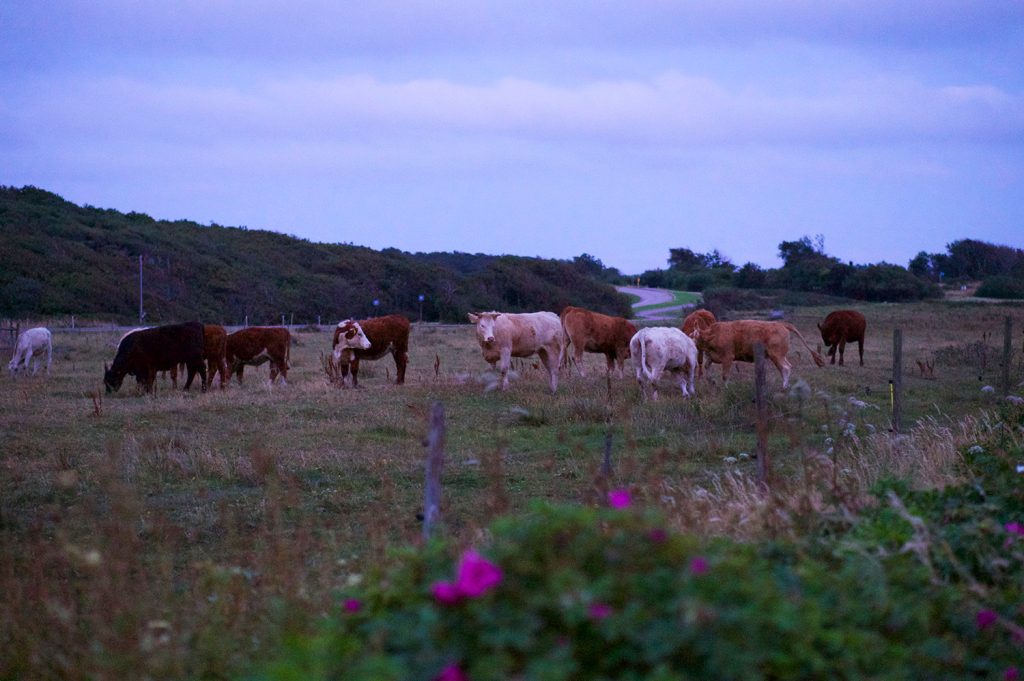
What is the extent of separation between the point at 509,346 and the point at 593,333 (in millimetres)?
2177

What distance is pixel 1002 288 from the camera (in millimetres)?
67312

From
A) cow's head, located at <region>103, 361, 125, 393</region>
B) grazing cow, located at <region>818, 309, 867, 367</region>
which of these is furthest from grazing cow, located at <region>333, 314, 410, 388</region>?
grazing cow, located at <region>818, 309, 867, 367</region>

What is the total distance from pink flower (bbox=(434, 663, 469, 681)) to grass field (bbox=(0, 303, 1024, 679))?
45.4 inches

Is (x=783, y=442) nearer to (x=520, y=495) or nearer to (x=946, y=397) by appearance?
(x=520, y=495)

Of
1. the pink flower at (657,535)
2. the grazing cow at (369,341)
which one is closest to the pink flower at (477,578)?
the pink flower at (657,535)

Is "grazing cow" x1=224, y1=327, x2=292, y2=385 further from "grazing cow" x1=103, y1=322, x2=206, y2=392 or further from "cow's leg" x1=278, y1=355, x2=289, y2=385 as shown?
"grazing cow" x1=103, y1=322, x2=206, y2=392

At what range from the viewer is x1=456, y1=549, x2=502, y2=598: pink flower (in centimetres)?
259

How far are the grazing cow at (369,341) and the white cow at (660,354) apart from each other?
500 cm

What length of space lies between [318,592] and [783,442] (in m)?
7.54

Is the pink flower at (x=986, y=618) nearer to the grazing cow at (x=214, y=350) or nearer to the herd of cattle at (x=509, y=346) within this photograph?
the herd of cattle at (x=509, y=346)

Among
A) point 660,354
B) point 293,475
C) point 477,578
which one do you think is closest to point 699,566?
point 477,578

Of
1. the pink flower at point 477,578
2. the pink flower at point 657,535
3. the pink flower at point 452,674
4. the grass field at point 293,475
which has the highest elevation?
the pink flower at point 657,535

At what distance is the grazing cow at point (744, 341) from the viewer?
1838 centimetres

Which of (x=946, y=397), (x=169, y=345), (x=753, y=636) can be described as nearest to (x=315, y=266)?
(x=169, y=345)
